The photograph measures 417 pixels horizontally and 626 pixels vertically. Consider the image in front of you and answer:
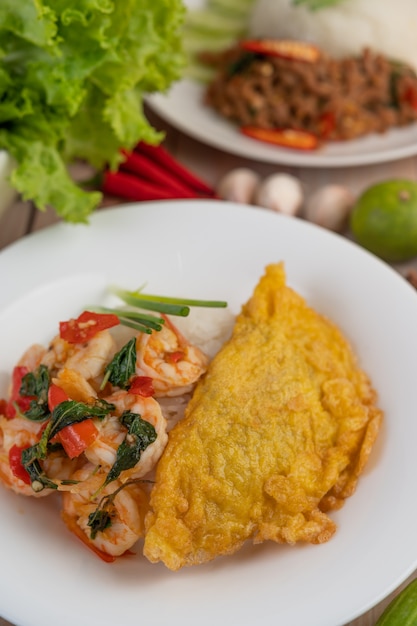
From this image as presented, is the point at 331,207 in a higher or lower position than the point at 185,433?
higher

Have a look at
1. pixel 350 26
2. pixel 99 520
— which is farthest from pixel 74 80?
pixel 350 26

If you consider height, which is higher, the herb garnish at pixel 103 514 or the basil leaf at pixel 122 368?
the basil leaf at pixel 122 368

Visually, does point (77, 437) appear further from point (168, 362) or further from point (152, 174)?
point (152, 174)

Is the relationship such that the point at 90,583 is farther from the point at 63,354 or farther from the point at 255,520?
the point at 63,354

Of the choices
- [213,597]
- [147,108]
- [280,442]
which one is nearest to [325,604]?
[213,597]

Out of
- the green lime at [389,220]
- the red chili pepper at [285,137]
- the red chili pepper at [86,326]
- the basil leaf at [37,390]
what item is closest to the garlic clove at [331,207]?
the green lime at [389,220]

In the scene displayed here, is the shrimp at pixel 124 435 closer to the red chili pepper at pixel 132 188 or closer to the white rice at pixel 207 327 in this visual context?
the white rice at pixel 207 327
